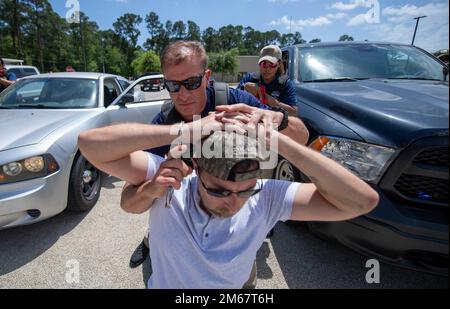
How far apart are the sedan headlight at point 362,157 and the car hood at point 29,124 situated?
8.80 ft

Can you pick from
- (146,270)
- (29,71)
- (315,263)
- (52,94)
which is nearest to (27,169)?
(146,270)

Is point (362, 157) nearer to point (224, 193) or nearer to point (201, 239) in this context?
point (224, 193)

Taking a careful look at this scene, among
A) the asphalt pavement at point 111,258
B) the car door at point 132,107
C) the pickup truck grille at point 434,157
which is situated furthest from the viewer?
the car door at point 132,107

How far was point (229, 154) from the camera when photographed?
93 centimetres

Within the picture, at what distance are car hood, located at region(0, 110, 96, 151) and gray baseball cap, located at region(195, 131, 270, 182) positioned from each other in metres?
2.43

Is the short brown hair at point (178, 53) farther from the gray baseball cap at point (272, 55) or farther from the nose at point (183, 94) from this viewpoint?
the gray baseball cap at point (272, 55)

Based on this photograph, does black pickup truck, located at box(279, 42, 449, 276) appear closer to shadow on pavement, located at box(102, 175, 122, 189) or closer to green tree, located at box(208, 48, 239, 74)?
shadow on pavement, located at box(102, 175, 122, 189)

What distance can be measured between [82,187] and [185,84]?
2.21m

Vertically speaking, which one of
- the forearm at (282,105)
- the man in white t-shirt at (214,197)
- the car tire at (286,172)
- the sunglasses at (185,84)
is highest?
the sunglasses at (185,84)

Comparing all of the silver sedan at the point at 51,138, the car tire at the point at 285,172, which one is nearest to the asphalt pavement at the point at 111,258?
the silver sedan at the point at 51,138

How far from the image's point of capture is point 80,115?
3551mm

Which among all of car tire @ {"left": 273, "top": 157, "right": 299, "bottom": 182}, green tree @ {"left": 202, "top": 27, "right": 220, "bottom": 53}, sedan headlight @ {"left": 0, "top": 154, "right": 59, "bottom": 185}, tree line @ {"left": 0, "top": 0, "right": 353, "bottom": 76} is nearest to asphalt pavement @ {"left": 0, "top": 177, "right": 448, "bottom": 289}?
car tire @ {"left": 273, "top": 157, "right": 299, "bottom": 182}

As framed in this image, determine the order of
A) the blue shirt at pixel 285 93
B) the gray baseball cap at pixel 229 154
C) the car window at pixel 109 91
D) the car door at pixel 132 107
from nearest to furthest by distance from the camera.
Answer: the gray baseball cap at pixel 229 154 < the blue shirt at pixel 285 93 < the car door at pixel 132 107 < the car window at pixel 109 91

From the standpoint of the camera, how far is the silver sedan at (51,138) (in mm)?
2562
